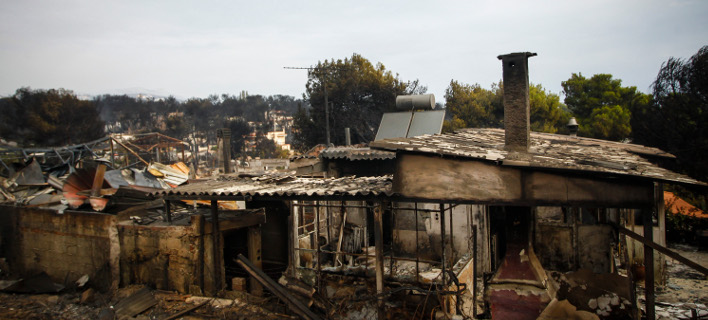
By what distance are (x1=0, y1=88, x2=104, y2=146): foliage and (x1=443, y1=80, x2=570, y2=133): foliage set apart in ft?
92.5

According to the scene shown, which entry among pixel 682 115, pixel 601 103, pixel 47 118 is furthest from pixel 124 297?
pixel 601 103

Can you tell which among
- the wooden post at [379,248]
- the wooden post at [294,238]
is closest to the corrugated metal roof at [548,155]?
the wooden post at [379,248]

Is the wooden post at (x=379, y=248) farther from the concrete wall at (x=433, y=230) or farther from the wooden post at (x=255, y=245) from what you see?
the concrete wall at (x=433, y=230)

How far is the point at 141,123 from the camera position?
51.4 m

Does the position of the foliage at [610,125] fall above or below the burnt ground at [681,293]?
above

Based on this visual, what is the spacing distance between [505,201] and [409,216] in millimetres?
7524

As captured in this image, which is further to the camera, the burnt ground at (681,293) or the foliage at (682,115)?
the foliage at (682,115)

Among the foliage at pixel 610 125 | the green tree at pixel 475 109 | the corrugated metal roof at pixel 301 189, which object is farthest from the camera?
the green tree at pixel 475 109

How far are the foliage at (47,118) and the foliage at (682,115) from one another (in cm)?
3655

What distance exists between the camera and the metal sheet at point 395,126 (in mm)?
13640

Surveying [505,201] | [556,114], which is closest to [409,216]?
[505,201]

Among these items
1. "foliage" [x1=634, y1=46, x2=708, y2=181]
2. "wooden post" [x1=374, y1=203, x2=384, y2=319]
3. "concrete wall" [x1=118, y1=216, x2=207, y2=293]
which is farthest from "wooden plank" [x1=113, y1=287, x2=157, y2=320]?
"foliage" [x1=634, y1=46, x2=708, y2=181]

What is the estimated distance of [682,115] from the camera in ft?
56.7

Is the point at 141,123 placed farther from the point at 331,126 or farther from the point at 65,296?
the point at 65,296
